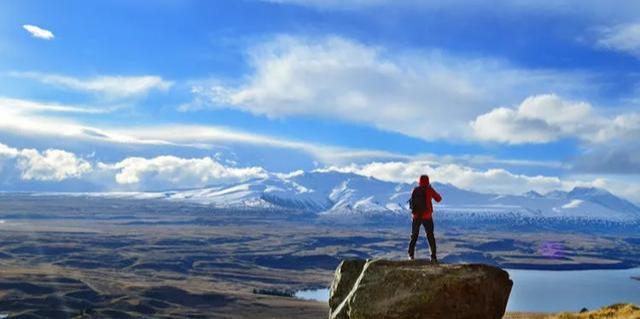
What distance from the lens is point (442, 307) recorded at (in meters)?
27.0

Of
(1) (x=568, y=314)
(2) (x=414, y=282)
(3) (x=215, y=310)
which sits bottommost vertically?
(3) (x=215, y=310)

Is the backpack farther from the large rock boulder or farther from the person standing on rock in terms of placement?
the large rock boulder

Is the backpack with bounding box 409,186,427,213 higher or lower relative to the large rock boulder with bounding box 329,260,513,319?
higher

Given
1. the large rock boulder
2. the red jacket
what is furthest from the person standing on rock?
the large rock boulder

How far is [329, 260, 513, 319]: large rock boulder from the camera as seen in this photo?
27047mm

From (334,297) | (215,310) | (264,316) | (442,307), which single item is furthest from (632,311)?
(215,310)

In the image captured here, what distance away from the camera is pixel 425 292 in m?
27.2

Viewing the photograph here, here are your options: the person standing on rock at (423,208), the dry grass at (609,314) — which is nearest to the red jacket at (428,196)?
the person standing on rock at (423,208)

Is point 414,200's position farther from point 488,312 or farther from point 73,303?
point 73,303

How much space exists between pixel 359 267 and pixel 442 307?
5227 millimetres

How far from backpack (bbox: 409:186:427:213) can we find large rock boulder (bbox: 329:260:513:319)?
2.96m

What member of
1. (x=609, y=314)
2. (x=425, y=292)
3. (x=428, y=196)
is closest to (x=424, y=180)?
(x=428, y=196)

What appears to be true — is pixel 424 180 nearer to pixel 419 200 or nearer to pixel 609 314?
pixel 419 200

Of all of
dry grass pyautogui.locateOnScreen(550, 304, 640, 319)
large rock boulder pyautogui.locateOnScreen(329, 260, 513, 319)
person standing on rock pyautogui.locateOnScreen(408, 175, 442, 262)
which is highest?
person standing on rock pyautogui.locateOnScreen(408, 175, 442, 262)
